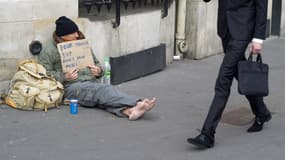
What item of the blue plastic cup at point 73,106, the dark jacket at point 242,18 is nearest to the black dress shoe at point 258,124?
the dark jacket at point 242,18

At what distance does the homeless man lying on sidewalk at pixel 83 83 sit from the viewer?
6184 millimetres

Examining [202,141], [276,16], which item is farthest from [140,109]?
[276,16]

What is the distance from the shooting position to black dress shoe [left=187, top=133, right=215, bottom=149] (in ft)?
17.1

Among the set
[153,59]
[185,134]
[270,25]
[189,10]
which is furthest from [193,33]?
[185,134]

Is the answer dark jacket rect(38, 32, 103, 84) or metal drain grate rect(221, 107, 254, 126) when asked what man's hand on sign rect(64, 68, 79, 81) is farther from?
metal drain grate rect(221, 107, 254, 126)

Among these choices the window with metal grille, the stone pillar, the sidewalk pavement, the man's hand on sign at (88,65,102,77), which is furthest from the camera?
the stone pillar

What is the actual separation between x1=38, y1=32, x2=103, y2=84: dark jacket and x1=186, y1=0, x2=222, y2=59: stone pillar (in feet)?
10.2

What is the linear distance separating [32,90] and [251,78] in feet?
7.13

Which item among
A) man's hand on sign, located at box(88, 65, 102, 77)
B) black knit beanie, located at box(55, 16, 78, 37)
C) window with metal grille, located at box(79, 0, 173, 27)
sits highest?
window with metal grille, located at box(79, 0, 173, 27)

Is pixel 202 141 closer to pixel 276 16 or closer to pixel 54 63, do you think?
pixel 54 63

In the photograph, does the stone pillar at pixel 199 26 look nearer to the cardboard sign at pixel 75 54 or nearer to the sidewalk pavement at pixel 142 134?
the sidewalk pavement at pixel 142 134

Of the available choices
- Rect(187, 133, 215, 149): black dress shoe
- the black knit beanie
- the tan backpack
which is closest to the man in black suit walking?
Rect(187, 133, 215, 149): black dress shoe

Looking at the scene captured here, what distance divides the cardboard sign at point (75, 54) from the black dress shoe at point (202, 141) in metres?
1.87

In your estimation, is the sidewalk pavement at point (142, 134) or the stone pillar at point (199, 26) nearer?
the sidewalk pavement at point (142, 134)
